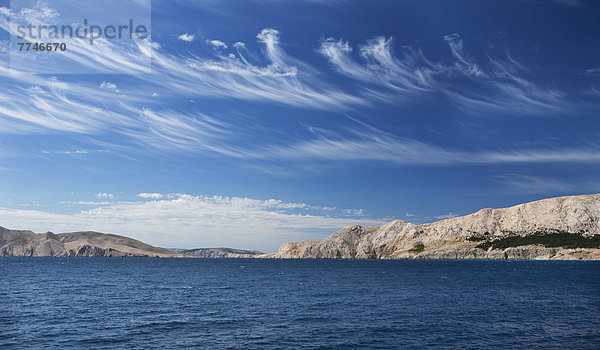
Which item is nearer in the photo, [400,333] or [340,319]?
[400,333]

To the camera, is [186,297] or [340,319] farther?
[186,297]

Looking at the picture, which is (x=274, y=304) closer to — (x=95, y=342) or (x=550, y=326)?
(x=95, y=342)

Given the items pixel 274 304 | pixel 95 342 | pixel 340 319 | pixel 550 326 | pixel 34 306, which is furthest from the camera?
pixel 274 304

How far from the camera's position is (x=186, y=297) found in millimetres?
73062

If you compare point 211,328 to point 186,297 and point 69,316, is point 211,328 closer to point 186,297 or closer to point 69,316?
point 69,316

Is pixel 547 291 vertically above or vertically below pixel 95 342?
below

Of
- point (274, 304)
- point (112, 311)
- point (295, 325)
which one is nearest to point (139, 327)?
point (112, 311)

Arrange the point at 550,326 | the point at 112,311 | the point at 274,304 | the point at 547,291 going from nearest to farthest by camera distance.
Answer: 1. the point at 550,326
2. the point at 112,311
3. the point at 274,304
4. the point at 547,291

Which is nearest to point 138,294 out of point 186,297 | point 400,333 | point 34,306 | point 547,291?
point 186,297

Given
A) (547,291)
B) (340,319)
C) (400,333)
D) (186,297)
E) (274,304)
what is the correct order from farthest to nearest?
(547,291) → (186,297) → (274,304) → (340,319) → (400,333)

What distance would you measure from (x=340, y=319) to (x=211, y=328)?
17048 mm

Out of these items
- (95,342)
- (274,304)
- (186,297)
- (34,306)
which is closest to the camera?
(95,342)

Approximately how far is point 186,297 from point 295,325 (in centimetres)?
3388

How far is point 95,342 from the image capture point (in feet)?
127
